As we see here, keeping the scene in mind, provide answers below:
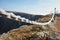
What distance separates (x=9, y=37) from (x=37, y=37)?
47.1 inches

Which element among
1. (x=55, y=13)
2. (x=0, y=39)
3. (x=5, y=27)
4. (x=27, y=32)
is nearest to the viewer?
(x=0, y=39)

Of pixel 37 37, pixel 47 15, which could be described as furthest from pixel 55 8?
pixel 37 37

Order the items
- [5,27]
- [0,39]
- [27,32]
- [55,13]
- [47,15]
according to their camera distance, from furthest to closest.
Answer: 1. [47,15]
2. [55,13]
3. [5,27]
4. [27,32]
5. [0,39]

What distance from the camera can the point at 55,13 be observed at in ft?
37.0

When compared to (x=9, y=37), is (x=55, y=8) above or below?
above

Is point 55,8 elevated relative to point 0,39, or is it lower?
elevated

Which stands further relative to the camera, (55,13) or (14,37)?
(55,13)

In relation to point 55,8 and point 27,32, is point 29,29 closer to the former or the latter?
point 27,32

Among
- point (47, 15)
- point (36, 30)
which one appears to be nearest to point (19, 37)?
point (36, 30)

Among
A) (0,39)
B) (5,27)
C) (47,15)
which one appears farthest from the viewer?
(47,15)

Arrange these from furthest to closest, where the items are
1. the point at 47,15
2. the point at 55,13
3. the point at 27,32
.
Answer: the point at 47,15, the point at 55,13, the point at 27,32

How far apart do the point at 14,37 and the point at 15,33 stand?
37cm

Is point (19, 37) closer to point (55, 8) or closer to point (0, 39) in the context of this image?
point (0, 39)

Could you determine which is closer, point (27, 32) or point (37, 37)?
point (37, 37)
